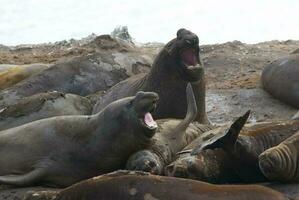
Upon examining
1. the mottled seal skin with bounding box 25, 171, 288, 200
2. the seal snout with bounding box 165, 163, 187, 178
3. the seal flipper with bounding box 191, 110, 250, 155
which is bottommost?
the seal snout with bounding box 165, 163, 187, 178

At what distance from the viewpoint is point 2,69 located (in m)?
11.3

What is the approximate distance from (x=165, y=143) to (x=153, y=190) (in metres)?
1.77

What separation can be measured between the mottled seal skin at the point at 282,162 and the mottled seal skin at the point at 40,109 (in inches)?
114

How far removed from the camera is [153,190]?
14.3 ft

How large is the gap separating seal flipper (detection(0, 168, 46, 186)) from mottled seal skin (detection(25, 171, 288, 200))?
1.42 metres

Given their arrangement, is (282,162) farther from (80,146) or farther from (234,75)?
(234,75)

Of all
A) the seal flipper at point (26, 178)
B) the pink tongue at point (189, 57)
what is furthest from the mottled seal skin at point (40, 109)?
the seal flipper at point (26, 178)

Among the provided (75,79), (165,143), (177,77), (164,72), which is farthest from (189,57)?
(75,79)

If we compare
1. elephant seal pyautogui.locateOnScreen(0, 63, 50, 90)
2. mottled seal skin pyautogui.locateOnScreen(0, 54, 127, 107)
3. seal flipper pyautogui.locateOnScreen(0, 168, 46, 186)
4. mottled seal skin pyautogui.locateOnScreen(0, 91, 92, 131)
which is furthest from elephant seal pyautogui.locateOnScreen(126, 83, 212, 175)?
elephant seal pyautogui.locateOnScreen(0, 63, 50, 90)

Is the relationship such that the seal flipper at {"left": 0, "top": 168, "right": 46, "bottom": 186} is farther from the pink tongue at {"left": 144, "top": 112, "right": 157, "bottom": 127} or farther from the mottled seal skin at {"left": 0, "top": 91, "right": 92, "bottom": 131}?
the mottled seal skin at {"left": 0, "top": 91, "right": 92, "bottom": 131}

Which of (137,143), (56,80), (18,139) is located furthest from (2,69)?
(137,143)

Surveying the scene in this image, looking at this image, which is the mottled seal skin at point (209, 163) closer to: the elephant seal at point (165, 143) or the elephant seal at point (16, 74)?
the elephant seal at point (165, 143)

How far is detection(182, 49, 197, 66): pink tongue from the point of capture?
7746mm

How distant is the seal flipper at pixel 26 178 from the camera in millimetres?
5948
